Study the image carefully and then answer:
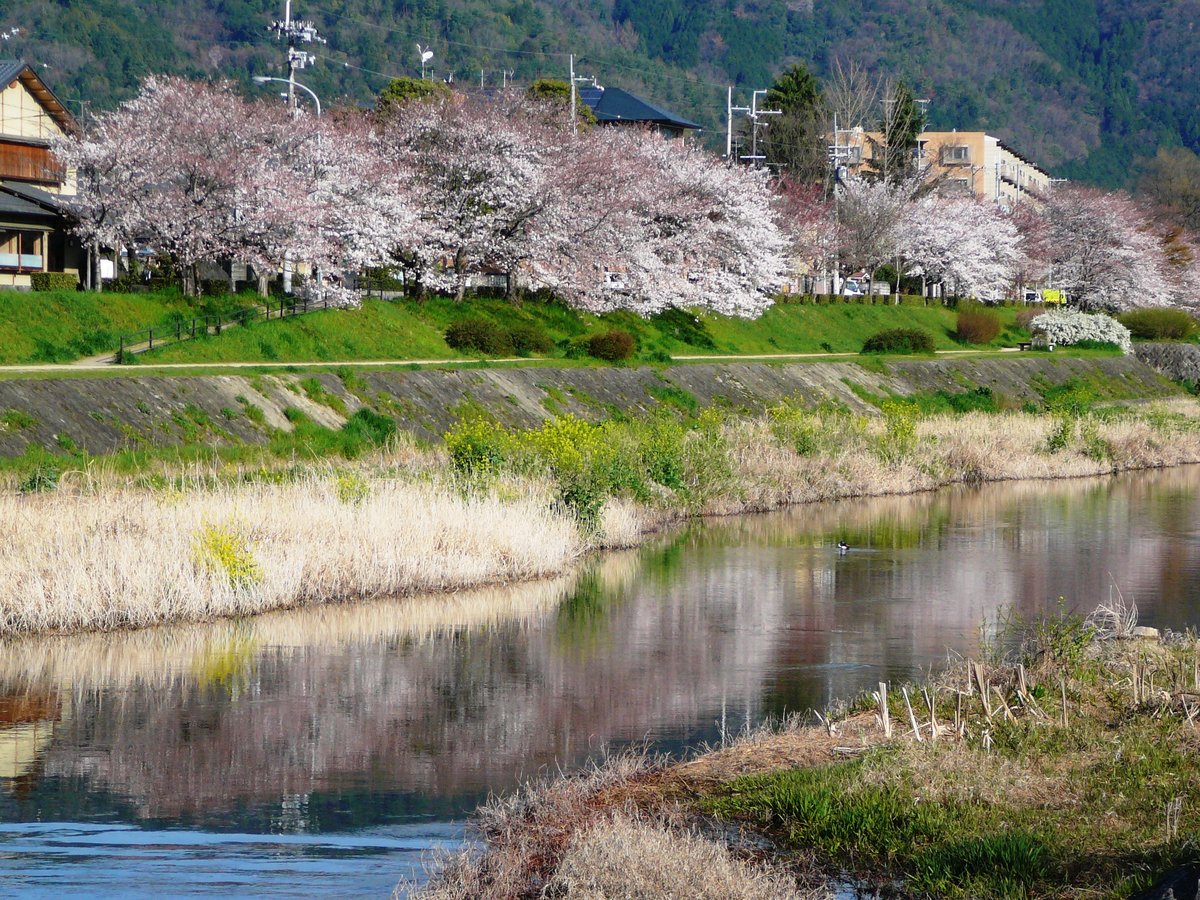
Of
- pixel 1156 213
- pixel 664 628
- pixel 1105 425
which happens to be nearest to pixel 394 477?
pixel 664 628

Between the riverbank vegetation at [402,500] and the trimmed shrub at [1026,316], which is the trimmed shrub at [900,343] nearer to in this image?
the trimmed shrub at [1026,316]

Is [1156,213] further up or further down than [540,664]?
further up

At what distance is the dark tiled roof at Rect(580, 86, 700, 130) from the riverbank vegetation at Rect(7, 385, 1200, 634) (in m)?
70.0

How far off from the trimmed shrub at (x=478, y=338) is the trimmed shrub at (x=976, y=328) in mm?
40207

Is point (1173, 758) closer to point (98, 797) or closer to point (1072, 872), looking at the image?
point (1072, 872)

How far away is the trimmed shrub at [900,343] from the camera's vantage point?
240ft

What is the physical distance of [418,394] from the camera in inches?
1645

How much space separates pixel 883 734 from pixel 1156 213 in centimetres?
13381

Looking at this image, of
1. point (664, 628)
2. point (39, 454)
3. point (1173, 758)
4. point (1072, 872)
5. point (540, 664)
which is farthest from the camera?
point (39, 454)

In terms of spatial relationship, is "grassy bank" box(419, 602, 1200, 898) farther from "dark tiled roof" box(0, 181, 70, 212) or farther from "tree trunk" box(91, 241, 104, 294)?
"dark tiled roof" box(0, 181, 70, 212)

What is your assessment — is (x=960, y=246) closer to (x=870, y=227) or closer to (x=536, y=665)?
(x=870, y=227)

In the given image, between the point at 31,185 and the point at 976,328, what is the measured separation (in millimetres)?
50443

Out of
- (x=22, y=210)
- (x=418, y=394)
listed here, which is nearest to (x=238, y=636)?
(x=418, y=394)

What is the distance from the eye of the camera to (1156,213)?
452 feet
